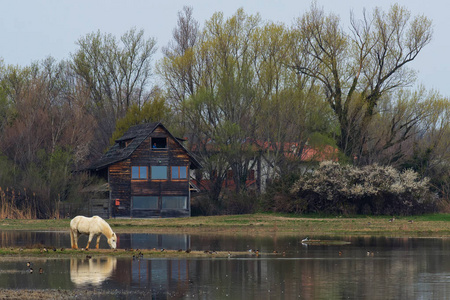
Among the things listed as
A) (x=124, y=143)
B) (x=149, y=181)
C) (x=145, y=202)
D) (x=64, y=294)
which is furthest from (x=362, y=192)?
(x=64, y=294)

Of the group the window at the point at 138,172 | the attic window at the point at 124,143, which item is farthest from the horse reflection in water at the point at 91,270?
the attic window at the point at 124,143

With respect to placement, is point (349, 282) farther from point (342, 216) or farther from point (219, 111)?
point (219, 111)

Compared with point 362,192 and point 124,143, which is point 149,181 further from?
point 362,192

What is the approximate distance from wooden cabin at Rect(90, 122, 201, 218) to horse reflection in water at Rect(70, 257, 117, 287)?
35773mm

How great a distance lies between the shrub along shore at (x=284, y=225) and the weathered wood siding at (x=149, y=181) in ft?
23.0

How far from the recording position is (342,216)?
2359 inches

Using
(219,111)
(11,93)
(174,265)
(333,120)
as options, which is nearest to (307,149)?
(333,120)

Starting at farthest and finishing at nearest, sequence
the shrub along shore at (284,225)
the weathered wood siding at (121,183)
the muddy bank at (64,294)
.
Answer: the weathered wood siding at (121,183), the shrub along shore at (284,225), the muddy bank at (64,294)

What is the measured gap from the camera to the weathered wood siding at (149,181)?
2635 inches

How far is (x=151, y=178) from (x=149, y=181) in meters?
0.31

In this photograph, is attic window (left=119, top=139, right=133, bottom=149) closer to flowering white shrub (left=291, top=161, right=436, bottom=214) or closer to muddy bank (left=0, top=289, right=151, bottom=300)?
flowering white shrub (left=291, top=161, right=436, bottom=214)

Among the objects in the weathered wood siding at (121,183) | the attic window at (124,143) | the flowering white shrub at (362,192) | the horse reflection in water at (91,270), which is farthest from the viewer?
the attic window at (124,143)

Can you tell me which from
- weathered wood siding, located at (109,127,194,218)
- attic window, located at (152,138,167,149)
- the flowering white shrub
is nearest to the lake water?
the flowering white shrub

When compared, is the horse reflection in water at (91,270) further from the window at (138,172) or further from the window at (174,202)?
the window at (138,172)
